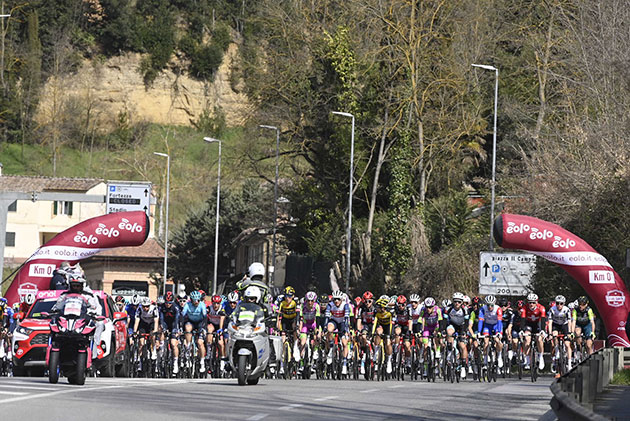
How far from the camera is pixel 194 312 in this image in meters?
29.5

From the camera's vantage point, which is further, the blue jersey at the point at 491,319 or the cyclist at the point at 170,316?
the blue jersey at the point at 491,319

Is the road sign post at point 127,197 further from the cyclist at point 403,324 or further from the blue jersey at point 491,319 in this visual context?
the blue jersey at point 491,319

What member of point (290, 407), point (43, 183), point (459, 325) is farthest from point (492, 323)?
point (43, 183)

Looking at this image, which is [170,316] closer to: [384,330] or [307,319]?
Answer: [307,319]

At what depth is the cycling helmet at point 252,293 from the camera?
22.2 meters

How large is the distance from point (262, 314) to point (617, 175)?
810 inches

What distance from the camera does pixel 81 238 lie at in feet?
115

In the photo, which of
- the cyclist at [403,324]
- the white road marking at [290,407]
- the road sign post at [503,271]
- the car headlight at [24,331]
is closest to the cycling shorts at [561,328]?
the cyclist at [403,324]

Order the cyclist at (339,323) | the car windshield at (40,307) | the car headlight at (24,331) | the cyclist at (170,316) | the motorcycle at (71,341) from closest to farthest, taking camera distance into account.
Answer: the motorcycle at (71,341), the car headlight at (24,331), the car windshield at (40,307), the cyclist at (170,316), the cyclist at (339,323)

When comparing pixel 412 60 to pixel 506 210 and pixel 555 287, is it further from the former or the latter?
pixel 555 287

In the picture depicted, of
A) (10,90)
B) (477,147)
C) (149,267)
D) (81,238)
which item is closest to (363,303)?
(81,238)

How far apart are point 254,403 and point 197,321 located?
12.8 meters

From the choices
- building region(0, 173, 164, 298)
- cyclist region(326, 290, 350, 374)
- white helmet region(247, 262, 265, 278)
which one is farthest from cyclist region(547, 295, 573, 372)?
building region(0, 173, 164, 298)

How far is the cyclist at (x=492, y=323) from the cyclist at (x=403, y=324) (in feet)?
5.29
